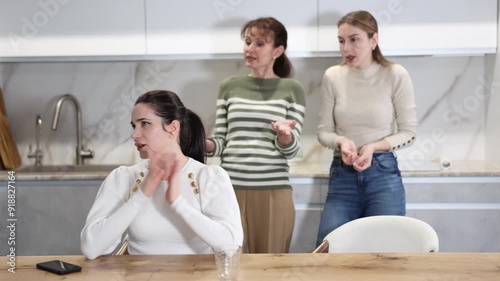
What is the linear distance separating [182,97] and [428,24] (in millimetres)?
1362

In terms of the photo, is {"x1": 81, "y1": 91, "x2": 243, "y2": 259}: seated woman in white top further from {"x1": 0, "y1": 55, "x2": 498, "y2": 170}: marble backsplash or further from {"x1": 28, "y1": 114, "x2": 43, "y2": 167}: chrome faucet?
{"x1": 28, "y1": 114, "x2": 43, "y2": 167}: chrome faucet

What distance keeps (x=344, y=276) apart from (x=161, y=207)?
63 centimetres

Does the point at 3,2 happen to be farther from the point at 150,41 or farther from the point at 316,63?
the point at 316,63

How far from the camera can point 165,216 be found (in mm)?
2295

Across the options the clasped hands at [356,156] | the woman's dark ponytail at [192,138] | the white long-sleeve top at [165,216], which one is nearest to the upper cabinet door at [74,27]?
the clasped hands at [356,156]

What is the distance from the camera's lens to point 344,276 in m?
1.97

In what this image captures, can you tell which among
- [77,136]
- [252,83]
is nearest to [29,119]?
[77,136]

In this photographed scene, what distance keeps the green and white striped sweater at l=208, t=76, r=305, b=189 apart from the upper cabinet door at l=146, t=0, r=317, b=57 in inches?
24.0

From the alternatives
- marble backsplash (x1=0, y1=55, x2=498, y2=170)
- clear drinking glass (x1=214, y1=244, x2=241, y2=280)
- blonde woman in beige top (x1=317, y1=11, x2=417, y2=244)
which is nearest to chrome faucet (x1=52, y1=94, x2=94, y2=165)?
marble backsplash (x1=0, y1=55, x2=498, y2=170)

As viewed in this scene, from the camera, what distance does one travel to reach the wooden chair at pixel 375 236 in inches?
101

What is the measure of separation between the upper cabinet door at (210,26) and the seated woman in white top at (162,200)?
1370 millimetres

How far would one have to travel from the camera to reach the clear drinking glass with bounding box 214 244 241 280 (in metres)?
1.91

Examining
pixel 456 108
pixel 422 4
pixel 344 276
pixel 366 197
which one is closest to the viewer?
pixel 344 276

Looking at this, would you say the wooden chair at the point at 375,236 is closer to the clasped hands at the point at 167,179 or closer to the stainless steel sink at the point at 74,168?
the clasped hands at the point at 167,179
